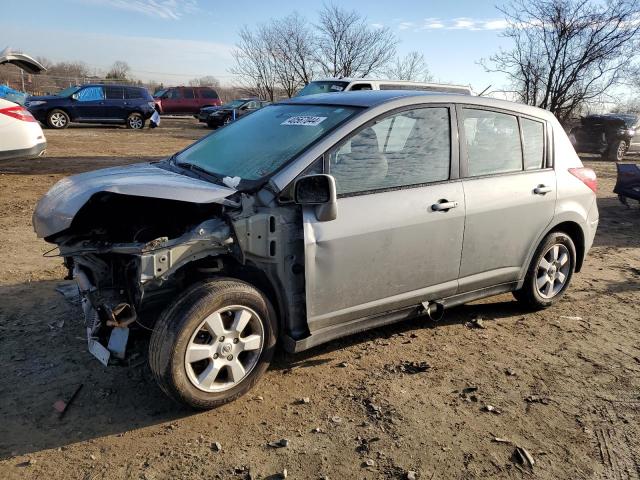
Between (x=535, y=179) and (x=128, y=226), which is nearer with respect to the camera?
(x=128, y=226)

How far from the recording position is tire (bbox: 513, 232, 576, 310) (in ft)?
14.4

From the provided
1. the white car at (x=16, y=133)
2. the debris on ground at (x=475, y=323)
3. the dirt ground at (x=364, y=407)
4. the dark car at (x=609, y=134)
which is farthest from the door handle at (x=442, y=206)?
the dark car at (x=609, y=134)

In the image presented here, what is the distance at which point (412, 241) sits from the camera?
344 centimetres

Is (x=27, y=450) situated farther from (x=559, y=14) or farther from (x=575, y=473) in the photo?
(x=559, y=14)

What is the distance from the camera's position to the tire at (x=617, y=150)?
1678cm

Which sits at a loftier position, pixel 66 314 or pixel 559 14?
pixel 559 14

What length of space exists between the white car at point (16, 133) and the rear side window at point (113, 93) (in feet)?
45.6

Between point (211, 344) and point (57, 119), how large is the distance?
2007cm

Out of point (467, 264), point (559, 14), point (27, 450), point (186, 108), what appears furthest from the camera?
point (186, 108)

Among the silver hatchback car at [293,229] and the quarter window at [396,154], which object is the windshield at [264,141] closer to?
the silver hatchback car at [293,229]

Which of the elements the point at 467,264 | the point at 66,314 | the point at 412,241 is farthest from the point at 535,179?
the point at 66,314

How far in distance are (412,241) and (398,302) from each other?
1.47 ft

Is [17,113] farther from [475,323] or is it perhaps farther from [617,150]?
[617,150]

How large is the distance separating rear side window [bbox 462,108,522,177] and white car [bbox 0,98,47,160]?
6807mm
